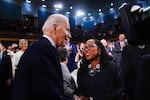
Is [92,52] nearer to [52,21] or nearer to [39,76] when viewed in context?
[52,21]

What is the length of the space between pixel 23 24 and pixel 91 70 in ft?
50.7

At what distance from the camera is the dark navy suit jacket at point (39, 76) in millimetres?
1708

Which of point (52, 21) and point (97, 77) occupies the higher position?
point (52, 21)

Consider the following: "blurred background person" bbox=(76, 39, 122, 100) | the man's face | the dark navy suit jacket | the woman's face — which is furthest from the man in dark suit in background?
the woman's face

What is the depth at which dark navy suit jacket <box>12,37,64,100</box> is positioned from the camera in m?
1.71

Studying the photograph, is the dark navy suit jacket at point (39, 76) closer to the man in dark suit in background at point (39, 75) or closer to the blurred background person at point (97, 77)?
the man in dark suit in background at point (39, 75)

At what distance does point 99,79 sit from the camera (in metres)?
2.65

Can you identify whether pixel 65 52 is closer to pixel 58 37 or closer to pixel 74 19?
pixel 58 37

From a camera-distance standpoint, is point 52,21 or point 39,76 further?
point 52,21

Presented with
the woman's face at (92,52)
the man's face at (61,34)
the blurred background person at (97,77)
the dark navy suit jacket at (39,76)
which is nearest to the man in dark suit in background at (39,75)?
the dark navy suit jacket at (39,76)

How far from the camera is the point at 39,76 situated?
1.71 meters

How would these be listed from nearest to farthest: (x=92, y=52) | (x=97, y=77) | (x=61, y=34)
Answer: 1. (x=61, y=34)
2. (x=97, y=77)
3. (x=92, y=52)

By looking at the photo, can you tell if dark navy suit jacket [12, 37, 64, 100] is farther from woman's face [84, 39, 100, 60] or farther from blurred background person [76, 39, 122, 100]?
woman's face [84, 39, 100, 60]

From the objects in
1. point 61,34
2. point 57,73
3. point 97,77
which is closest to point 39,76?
point 57,73
